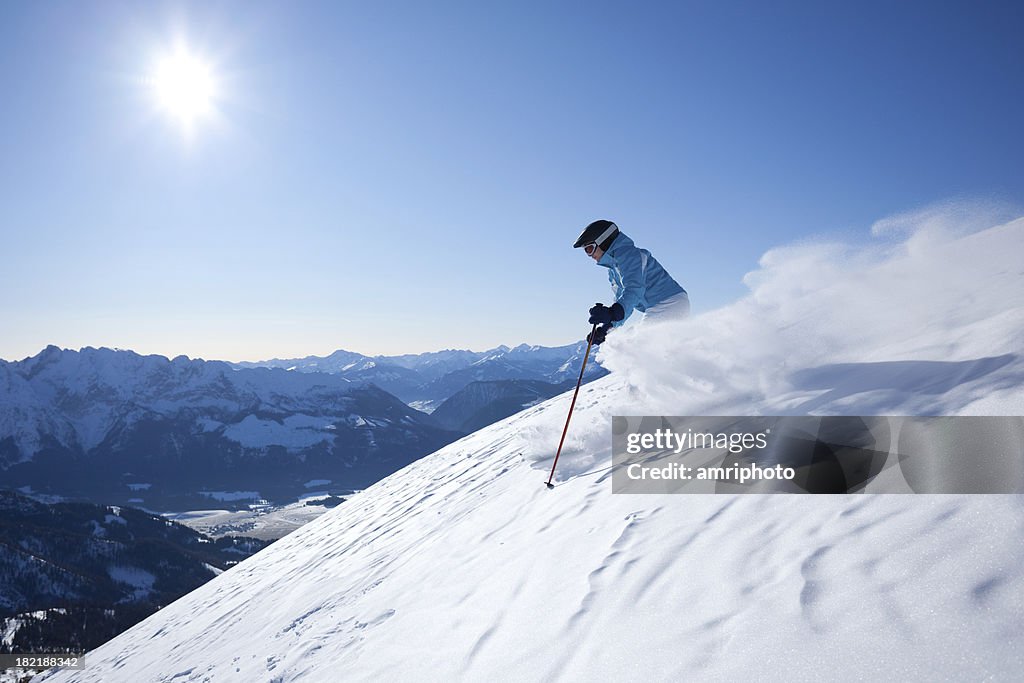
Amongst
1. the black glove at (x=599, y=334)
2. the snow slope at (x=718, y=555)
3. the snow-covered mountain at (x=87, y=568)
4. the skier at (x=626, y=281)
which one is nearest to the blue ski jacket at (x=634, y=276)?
the skier at (x=626, y=281)

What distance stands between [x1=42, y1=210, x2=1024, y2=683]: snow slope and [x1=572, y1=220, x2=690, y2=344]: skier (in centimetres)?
47

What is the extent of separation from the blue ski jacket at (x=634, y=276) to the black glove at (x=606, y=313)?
10 cm

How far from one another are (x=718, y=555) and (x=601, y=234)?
596 centimetres

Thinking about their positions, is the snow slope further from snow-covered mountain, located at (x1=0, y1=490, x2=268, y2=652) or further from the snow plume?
snow-covered mountain, located at (x1=0, y1=490, x2=268, y2=652)

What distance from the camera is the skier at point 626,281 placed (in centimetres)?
878

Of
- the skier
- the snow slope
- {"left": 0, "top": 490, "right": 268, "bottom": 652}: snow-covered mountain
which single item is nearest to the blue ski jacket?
the skier

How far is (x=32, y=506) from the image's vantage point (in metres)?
194

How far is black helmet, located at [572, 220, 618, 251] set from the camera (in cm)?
902

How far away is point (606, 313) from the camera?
8.67 m

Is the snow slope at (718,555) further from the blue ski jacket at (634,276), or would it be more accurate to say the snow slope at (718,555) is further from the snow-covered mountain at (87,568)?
the snow-covered mountain at (87,568)

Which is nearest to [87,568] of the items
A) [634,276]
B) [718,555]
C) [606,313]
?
[606,313]

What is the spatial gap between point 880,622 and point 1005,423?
2410mm

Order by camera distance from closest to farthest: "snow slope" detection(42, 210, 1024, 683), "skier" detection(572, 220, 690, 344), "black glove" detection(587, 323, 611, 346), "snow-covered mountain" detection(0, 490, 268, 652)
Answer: "snow slope" detection(42, 210, 1024, 683) → "black glove" detection(587, 323, 611, 346) → "skier" detection(572, 220, 690, 344) → "snow-covered mountain" detection(0, 490, 268, 652)

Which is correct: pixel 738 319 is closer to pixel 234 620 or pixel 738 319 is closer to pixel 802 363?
pixel 802 363
